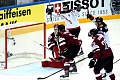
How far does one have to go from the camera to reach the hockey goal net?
6371 millimetres

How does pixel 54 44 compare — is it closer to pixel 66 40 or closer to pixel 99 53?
pixel 66 40

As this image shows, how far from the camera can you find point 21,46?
654 centimetres

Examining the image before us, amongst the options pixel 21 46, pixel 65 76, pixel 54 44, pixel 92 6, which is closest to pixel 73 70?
pixel 65 76

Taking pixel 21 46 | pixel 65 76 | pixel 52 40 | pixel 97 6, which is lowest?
pixel 65 76

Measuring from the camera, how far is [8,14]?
8.48 m

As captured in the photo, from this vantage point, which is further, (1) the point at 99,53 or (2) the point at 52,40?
(2) the point at 52,40

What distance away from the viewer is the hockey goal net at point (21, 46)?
6371mm

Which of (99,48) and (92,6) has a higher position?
(92,6)

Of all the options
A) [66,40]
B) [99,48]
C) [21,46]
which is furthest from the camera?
[21,46]

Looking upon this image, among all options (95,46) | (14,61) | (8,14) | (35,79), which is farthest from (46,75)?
(8,14)

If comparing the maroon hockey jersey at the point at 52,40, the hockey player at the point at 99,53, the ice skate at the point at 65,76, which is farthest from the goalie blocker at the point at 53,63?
the hockey player at the point at 99,53

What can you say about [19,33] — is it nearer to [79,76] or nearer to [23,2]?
[79,76]

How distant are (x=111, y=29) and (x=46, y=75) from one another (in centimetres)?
402

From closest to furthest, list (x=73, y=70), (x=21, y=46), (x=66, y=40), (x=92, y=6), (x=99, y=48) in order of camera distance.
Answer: (x=99, y=48) < (x=66, y=40) < (x=73, y=70) < (x=21, y=46) < (x=92, y=6)
